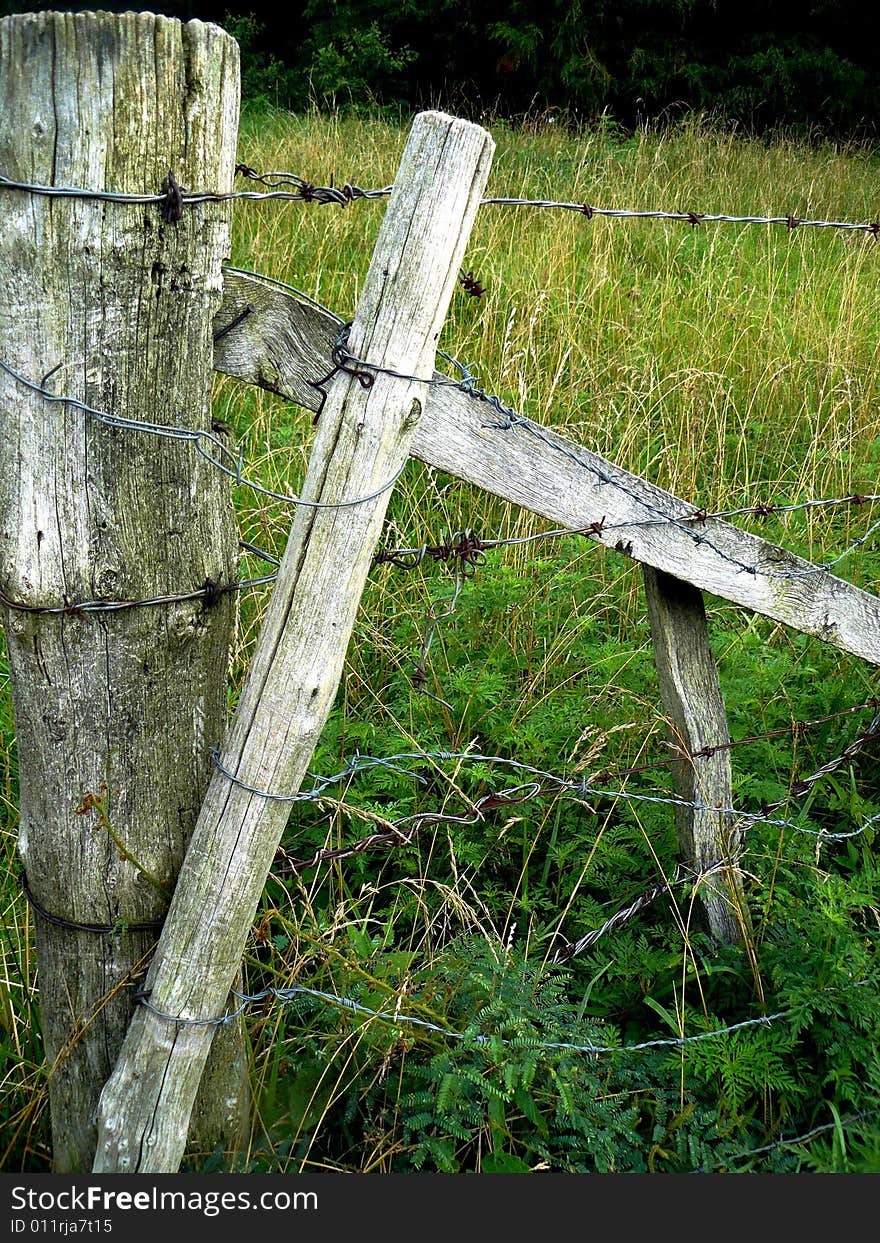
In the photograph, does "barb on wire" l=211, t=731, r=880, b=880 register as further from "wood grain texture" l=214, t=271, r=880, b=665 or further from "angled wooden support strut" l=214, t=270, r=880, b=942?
"wood grain texture" l=214, t=271, r=880, b=665

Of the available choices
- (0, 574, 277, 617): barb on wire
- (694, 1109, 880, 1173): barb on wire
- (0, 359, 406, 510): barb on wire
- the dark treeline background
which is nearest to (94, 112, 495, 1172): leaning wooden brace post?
(0, 359, 406, 510): barb on wire

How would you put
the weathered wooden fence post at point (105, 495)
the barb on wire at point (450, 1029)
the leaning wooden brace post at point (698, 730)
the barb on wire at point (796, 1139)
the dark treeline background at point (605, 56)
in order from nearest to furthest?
1. the weathered wooden fence post at point (105, 495)
2. the barb on wire at point (450, 1029)
3. the barb on wire at point (796, 1139)
4. the leaning wooden brace post at point (698, 730)
5. the dark treeline background at point (605, 56)

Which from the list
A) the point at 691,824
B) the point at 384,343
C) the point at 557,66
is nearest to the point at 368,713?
the point at 691,824

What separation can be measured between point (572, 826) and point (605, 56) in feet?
53.8

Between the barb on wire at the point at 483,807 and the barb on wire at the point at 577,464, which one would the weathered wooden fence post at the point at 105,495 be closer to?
the barb on wire at the point at 577,464

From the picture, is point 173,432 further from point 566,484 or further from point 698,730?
point 698,730

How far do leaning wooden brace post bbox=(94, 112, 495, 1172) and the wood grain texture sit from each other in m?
0.17

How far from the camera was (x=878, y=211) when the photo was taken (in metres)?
7.78

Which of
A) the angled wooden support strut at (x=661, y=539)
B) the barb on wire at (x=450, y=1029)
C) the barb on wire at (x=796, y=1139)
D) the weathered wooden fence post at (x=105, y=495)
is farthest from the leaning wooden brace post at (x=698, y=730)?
the weathered wooden fence post at (x=105, y=495)

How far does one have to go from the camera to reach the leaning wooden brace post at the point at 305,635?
1.46 metres

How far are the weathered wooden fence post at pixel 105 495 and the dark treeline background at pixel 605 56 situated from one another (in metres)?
14.7

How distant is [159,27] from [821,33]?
18302mm

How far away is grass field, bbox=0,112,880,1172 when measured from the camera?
1.98 m

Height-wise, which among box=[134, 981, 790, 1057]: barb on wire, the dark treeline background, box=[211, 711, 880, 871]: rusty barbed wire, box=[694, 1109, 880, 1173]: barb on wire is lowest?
box=[694, 1109, 880, 1173]: barb on wire
